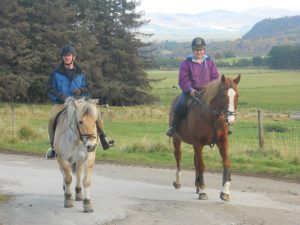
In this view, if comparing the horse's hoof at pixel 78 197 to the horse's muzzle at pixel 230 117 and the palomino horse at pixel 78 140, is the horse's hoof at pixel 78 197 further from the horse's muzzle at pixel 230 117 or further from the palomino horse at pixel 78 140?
the horse's muzzle at pixel 230 117

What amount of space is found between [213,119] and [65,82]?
2894mm

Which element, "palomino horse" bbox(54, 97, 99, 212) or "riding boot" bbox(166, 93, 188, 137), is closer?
"palomino horse" bbox(54, 97, 99, 212)

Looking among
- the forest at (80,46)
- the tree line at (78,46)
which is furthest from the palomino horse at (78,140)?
the tree line at (78,46)

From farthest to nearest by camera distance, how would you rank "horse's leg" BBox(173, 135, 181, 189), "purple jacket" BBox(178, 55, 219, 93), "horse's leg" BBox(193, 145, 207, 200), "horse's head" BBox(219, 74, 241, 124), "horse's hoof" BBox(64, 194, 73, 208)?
"horse's leg" BBox(173, 135, 181, 189) → "purple jacket" BBox(178, 55, 219, 93) → "horse's leg" BBox(193, 145, 207, 200) → "horse's hoof" BBox(64, 194, 73, 208) → "horse's head" BBox(219, 74, 241, 124)

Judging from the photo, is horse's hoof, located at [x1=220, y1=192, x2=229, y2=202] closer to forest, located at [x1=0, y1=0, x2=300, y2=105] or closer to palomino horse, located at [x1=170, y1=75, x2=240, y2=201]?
palomino horse, located at [x1=170, y1=75, x2=240, y2=201]

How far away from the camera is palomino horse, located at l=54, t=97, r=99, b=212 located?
353 inches

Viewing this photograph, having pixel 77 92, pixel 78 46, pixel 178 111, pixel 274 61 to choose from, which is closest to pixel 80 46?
pixel 78 46

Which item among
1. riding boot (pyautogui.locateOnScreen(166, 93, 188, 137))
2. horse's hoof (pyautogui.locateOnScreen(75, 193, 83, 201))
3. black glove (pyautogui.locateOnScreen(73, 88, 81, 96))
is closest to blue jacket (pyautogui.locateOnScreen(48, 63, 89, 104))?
black glove (pyautogui.locateOnScreen(73, 88, 81, 96))

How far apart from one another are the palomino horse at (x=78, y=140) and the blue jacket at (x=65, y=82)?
0.46 metres

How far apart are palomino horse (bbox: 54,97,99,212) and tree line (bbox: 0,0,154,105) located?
137 feet

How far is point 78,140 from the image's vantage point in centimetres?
931

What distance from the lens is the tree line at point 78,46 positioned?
51469 mm

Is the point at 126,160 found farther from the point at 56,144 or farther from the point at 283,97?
the point at 283,97

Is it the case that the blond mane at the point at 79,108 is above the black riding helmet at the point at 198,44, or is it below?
below
